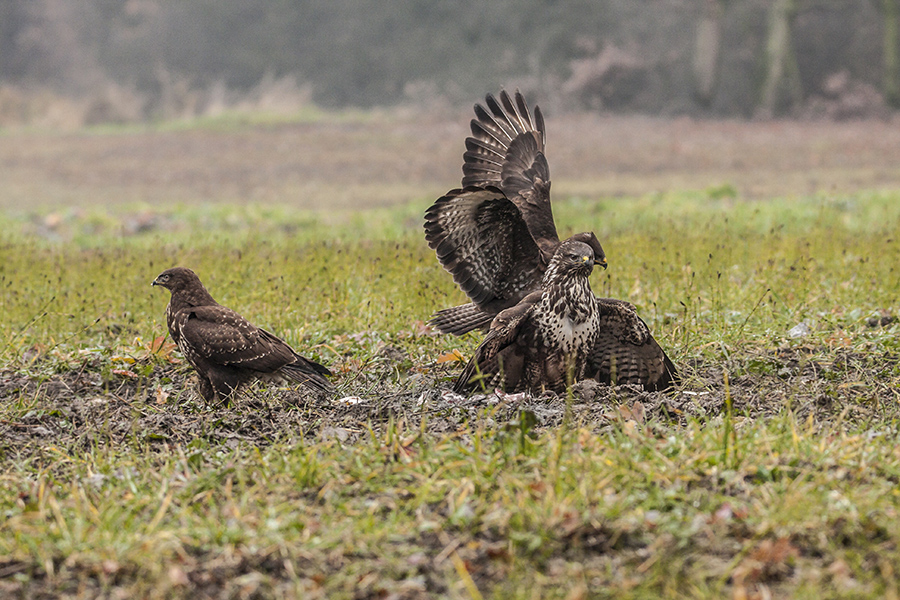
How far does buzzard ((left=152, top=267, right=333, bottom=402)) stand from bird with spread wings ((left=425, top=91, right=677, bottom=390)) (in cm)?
97

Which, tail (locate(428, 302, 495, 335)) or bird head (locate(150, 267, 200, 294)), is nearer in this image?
bird head (locate(150, 267, 200, 294))

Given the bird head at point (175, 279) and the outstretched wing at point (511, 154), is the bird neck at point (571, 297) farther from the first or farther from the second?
the bird head at point (175, 279)

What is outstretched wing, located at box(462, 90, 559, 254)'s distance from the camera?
6.84m

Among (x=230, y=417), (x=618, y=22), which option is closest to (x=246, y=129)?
(x=618, y=22)

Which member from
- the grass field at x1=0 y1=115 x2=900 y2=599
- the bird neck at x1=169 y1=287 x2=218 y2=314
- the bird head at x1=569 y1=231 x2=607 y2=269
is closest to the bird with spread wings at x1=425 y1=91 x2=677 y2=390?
the bird head at x1=569 y1=231 x2=607 y2=269

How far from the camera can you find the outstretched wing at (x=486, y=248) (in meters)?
5.86

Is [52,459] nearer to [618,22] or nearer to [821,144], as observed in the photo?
[821,144]

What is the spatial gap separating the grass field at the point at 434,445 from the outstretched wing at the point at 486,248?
1.57ft

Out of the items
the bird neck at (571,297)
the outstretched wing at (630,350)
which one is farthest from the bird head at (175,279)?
the outstretched wing at (630,350)

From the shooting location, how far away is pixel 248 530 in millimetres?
3502

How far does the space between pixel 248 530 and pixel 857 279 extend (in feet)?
18.7

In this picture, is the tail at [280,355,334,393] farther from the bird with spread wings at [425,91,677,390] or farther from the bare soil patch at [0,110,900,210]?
the bare soil patch at [0,110,900,210]

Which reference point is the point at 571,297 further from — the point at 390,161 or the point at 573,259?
the point at 390,161

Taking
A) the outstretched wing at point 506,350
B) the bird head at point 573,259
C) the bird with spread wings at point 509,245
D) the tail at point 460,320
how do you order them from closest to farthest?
1. the bird head at point 573,259
2. the outstretched wing at point 506,350
3. the bird with spread wings at point 509,245
4. the tail at point 460,320
